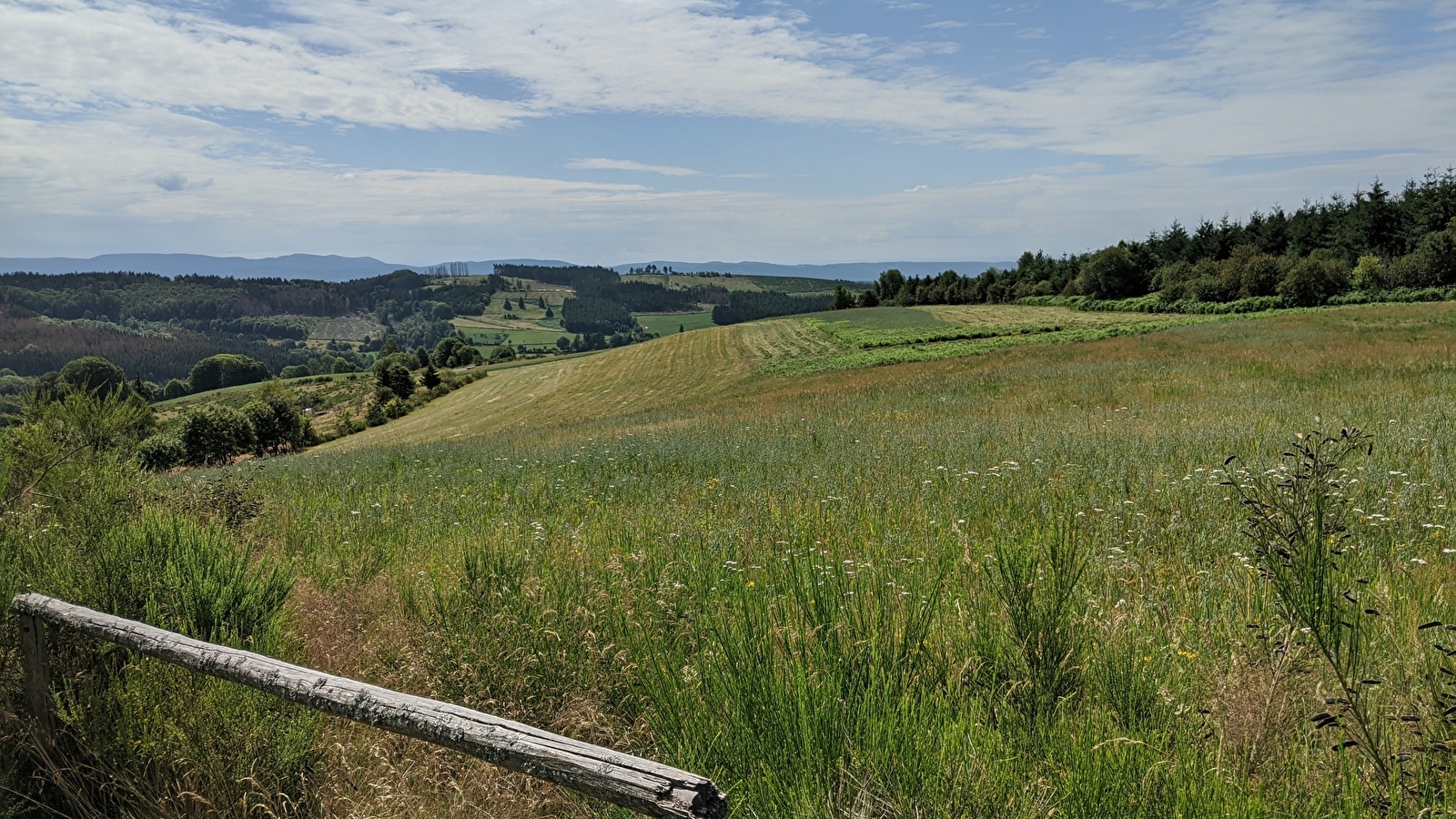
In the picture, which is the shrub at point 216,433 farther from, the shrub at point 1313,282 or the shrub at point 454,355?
the shrub at point 1313,282

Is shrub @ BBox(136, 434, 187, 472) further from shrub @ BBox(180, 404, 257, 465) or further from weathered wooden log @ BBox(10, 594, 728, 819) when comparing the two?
weathered wooden log @ BBox(10, 594, 728, 819)

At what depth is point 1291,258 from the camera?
6075 cm

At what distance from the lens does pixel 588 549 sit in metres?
5.60

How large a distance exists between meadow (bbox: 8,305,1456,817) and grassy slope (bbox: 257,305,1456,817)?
2 centimetres

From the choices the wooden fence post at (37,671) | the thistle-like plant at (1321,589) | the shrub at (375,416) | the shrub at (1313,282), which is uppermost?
the shrub at (1313,282)

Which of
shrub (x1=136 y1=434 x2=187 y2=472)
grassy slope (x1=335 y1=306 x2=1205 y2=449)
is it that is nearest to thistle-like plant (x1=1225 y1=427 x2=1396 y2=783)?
grassy slope (x1=335 y1=306 x2=1205 y2=449)

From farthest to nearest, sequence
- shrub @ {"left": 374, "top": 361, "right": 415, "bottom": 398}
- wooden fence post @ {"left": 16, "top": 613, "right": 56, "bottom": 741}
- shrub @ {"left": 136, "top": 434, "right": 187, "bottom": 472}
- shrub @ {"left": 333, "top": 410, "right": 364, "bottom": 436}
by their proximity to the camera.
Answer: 1. shrub @ {"left": 374, "top": 361, "right": 415, "bottom": 398}
2. shrub @ {"left": 333, "top": 410, "right": 364, "bottom": 436}
3. shrub @ {"left": 136, "top": 434, "right": 187, "bottom": 472}
4. wooden fence post @ {"left": 16, "top": 613, "right": 56, "bottom": 741}

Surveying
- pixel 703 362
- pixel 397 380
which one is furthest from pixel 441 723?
pixel 397 380

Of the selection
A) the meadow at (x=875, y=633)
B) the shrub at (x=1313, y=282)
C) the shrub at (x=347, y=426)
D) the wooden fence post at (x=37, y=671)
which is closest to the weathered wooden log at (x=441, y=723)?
the wooden fence post at (x=37, y=671)

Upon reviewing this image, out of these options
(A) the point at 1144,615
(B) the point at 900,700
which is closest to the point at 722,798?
(B) the point at 900,700

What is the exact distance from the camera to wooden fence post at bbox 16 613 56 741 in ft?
12.0

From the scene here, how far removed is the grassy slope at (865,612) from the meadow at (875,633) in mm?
22

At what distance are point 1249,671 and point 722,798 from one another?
8.12 feet

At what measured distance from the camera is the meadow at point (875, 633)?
2.49 meters
